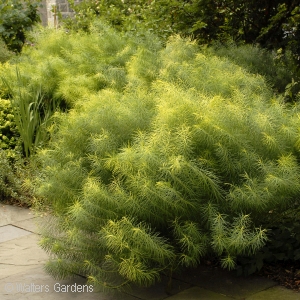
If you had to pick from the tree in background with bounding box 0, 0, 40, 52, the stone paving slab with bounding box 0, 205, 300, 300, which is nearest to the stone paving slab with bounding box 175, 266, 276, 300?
the stone paving slab with bounding box 0, 205, 300, 300

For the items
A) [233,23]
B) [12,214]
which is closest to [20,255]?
[12,214]

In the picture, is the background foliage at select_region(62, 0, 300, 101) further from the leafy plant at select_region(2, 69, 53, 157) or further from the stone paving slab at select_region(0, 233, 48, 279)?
the stone paving slab at select_region(0, 233, 48, 279)

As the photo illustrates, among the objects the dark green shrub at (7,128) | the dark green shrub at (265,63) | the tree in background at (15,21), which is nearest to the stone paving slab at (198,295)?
the dark green shrub at (265,63)

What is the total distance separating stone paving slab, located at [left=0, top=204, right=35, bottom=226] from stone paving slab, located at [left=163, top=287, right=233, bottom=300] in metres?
2.38

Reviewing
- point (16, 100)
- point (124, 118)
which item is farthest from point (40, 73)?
point (124, 118)

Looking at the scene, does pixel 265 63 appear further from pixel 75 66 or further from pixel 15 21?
pixel 15 21

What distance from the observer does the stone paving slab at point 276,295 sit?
12.2 ft

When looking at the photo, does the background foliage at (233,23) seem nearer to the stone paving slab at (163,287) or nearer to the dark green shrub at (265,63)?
the dark green shrub at (265,63)

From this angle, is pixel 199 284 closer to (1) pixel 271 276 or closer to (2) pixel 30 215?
(1) pixel 271 276

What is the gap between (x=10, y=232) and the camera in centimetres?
531

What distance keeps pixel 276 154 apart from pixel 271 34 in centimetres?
402

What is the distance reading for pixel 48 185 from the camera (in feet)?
13.3

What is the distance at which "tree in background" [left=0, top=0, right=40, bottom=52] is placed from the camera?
429 inches

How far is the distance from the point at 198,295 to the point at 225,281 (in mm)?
303
